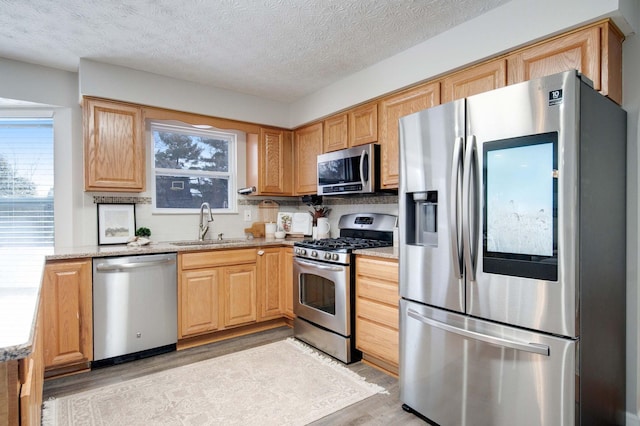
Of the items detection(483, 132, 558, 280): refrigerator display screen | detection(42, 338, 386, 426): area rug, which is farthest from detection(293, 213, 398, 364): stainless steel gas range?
detection(483, 132, 558, 280): refrigerator display screen

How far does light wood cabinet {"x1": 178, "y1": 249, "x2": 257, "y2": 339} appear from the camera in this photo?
10.3 feet

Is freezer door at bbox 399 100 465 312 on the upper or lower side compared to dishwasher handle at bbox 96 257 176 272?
upper

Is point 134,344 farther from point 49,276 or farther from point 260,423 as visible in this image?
point 260,423

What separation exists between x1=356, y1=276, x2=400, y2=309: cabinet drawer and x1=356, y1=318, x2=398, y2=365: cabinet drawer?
0.20m

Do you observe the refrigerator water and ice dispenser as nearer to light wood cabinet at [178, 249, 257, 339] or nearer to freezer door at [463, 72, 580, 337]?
freezer door at [463, 72, 580, 337]

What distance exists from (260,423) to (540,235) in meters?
1.80

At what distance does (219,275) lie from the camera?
333cm

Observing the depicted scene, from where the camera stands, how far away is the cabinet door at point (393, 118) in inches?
109

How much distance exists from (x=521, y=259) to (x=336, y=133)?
237 cm

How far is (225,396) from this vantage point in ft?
7.65

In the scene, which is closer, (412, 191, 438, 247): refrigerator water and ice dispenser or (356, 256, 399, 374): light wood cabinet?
(412, 191, 438, 247): refrigerator water and ice dispenser

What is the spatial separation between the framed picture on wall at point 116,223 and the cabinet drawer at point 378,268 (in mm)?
2219

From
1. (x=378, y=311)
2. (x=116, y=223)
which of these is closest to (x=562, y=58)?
(x=378, y=311)

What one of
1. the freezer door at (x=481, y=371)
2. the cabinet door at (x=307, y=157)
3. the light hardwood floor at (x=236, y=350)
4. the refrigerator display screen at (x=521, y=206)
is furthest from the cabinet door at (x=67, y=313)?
the refrigerator display screen at (x=521, y=206)
